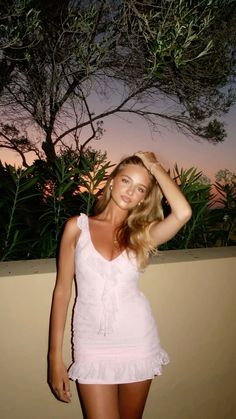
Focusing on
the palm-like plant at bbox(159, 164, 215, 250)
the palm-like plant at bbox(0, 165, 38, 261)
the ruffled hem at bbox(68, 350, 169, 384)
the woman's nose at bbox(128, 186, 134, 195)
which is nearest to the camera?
the ruffled hem at bbox(68, 350, 169, 384)

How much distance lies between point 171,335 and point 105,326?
33.9 inches

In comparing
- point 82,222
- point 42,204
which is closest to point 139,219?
point 82,222

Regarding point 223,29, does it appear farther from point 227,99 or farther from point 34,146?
point 34,146

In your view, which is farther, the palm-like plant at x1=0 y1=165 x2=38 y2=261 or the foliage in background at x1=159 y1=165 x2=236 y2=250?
the foliage in background at x1=159 y1=165 x2=236 y2=250

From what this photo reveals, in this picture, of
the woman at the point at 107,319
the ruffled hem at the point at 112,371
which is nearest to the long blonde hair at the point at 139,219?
the woman at the point at 107,319

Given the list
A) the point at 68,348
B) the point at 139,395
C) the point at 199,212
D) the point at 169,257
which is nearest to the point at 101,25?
the point at 199,212

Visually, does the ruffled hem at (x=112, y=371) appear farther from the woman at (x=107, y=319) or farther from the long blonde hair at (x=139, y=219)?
the long blonde hair at (x=139, y=219)

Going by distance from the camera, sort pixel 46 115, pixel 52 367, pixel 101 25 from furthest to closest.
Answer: pixel 46 115 → pixel 101 25 → pixel 52 367

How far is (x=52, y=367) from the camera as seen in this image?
181 cm

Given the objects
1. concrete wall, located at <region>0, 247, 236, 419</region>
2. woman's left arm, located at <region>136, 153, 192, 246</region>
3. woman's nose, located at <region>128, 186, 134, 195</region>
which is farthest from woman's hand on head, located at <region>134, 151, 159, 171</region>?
concrete wall, located at <region>0, 247, 236, 419</region>

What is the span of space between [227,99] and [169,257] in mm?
3652

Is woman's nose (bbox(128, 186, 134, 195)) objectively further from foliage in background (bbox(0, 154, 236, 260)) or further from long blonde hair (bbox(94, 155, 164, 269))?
foliage in background (bbox(0, 154, 236, 260))

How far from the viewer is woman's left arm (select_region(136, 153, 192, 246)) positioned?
1858 mm

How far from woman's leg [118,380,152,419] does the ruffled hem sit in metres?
0.09
